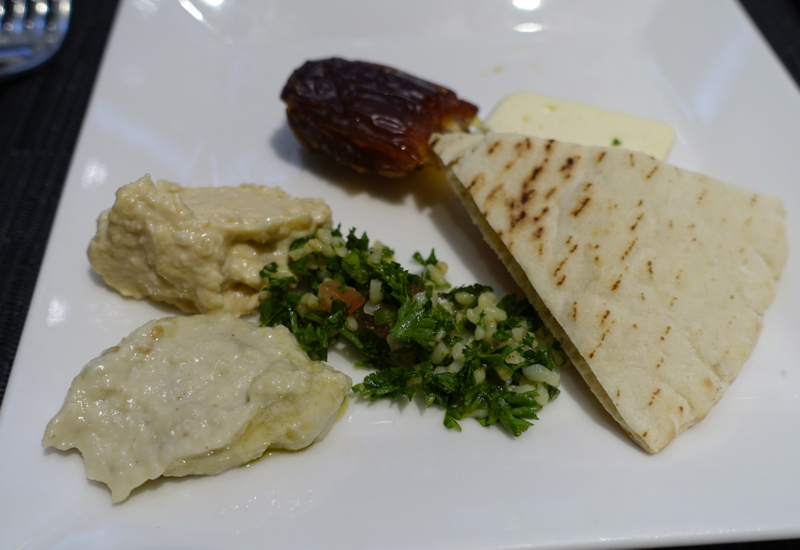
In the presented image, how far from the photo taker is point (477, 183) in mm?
3008

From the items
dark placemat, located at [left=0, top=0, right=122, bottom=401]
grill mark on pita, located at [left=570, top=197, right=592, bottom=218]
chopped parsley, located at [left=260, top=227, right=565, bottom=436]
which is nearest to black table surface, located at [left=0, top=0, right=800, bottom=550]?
dark placemat, located at [left=0, top=0, right=122, bottom=401]

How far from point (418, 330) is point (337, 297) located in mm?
423

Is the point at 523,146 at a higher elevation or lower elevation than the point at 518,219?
higher

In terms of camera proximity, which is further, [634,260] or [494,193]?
[494,193]

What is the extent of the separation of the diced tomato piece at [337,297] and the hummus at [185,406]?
304mm

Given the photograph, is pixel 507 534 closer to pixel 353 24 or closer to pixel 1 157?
pixel 353 24

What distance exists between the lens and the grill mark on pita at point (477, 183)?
9.84 ft

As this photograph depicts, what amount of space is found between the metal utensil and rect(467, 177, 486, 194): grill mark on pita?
11.9 feet

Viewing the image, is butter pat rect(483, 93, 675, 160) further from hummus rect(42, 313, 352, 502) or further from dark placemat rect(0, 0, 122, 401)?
dark placemat rect(0, 0, 122, 401)

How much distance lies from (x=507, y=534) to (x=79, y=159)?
2.81 metres

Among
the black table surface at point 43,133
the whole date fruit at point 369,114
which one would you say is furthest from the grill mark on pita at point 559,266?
the black table surface at point 43,133

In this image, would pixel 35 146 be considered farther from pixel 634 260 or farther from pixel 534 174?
pixel 634 260

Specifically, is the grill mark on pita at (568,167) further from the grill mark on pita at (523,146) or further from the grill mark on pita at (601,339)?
the grill mark on pita at (601,339)

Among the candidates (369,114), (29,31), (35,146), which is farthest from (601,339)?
(29,31)
